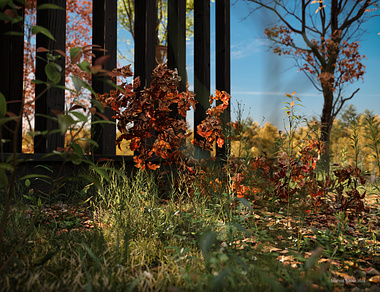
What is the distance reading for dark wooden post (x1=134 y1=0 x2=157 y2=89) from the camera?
3.44 metres

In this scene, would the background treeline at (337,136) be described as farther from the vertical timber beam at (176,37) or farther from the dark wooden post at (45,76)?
the dark wooden post at (45,76)

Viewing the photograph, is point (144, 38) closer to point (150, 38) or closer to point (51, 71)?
point (150, 38)

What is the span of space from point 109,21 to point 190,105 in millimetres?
1188

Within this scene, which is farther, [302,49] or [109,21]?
[302,49]

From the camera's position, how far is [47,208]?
272 cm

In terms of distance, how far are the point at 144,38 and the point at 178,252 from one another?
8.47 ft

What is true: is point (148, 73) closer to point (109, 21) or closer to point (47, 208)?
point (109, 21)

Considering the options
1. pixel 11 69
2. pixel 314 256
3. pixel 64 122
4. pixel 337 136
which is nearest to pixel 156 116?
pixel 11 69

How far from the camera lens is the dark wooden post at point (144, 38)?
11.3 ft

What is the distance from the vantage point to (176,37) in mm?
3615

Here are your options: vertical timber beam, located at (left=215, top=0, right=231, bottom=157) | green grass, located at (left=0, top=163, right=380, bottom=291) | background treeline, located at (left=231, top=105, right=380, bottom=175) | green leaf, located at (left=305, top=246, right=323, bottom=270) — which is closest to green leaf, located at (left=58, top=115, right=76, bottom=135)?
green grass, located at (left=0, top=163, right=380, bottom=291)

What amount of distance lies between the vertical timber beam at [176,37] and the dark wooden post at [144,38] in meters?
0.20

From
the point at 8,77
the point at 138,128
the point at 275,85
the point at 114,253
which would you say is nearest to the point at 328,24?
the point at 275,85

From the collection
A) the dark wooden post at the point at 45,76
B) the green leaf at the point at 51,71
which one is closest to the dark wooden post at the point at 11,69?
the dark wooden post at the point at 45,76
